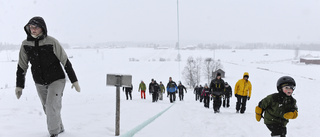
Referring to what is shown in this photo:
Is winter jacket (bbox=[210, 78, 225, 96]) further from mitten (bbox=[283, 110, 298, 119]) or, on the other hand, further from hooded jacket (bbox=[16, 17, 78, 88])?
hooded jacket (bbox=[16, 17, 78, 88])

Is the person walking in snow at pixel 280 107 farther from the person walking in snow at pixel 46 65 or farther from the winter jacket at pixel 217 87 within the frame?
the winter jacket at pixel 217 87

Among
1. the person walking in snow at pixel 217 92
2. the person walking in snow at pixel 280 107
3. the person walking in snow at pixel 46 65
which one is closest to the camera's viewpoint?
the person walking in snow at pixel 46 65

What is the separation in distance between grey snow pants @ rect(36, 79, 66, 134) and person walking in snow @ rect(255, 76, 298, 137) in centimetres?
351

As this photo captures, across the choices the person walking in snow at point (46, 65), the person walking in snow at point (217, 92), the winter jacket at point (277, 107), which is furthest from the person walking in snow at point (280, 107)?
the person walking in snow at point (217, 92)

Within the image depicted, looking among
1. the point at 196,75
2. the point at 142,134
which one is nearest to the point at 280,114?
the point at 142,134

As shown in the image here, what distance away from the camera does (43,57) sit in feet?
10.8

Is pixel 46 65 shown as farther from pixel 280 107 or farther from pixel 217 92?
pixel 217 92

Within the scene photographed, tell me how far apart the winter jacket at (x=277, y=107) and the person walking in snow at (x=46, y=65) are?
3416mm

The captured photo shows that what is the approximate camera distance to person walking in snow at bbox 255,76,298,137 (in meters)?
3.65

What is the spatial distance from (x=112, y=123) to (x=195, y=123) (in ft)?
8.43

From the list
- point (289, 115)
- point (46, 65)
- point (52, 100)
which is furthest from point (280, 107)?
point (46, 65)

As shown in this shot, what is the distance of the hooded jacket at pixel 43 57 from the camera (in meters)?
3.29

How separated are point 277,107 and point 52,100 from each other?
382 cm

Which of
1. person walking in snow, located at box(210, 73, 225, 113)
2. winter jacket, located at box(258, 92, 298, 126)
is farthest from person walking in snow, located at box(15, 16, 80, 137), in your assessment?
person walking in snow, located at box(210, 73, 225, 113)
